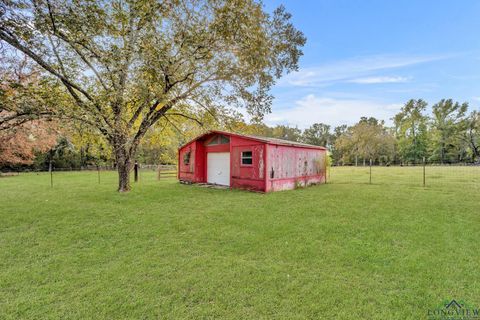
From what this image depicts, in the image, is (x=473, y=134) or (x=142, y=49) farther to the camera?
(x=473, y=134)

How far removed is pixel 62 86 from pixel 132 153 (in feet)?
11.3

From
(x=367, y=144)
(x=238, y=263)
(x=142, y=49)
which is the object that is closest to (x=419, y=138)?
(x=367, y=144)

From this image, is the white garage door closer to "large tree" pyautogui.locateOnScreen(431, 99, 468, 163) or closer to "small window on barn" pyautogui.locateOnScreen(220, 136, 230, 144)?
"small window on barn" pyautogui.locateOnScreen(220, 136, 230, 144)

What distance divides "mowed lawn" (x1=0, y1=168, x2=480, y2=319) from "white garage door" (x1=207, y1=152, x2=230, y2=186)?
226 inches

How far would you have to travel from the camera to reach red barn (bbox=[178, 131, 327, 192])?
1039 centimetres

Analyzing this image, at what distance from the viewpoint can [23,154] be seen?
21.1 metres

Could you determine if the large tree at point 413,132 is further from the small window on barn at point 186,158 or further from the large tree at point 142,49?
the large tree at point 142,49

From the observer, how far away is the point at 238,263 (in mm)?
3482

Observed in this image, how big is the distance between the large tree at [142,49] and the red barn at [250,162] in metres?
2.03

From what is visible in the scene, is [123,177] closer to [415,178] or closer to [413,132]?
[415,178]

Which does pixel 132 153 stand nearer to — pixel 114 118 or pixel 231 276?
pixel 114 118

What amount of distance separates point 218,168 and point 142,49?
6.93 m

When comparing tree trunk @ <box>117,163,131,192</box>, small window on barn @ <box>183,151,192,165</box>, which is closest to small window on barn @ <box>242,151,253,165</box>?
small window on barn @ <box>183,151,192,165</box>

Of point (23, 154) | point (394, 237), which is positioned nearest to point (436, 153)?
point (394, 237)
